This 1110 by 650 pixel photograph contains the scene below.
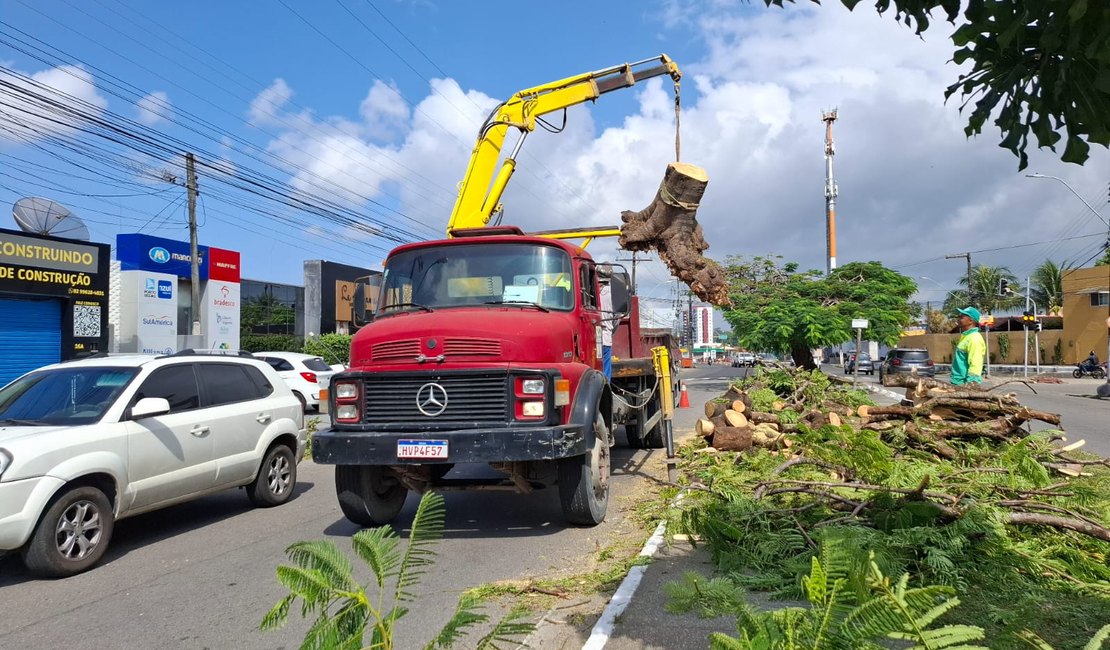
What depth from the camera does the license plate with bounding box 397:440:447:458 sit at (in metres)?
5.61

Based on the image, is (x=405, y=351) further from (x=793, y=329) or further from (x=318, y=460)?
(x=793, y=329)

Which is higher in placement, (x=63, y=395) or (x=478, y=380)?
(x=478, y=380)

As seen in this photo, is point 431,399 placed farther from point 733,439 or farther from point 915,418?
point 915,418

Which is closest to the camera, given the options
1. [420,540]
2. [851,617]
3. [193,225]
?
[851,617]

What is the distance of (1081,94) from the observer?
9.57 ft

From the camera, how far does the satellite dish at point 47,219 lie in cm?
1770

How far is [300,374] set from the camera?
17.8 m

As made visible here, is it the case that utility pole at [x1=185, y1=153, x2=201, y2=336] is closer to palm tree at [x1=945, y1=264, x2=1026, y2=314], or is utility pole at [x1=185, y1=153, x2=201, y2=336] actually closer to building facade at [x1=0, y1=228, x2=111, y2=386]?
building facade at [x1=0, y1=228, x2=111, y2=386]

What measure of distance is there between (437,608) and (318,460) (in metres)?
1.92

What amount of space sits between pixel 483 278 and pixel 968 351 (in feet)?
20.3

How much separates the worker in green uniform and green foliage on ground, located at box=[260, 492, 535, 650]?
8078 mm

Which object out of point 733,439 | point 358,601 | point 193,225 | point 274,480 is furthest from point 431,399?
point 193,225

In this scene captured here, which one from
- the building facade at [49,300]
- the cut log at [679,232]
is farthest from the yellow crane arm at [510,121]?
the building facade at [49,300]

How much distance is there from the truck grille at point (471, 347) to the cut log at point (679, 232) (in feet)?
15.1
